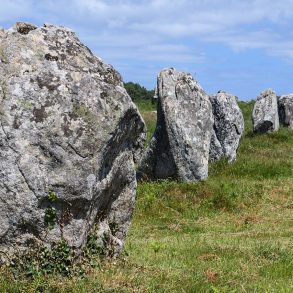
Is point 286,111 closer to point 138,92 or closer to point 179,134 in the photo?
point 179,134

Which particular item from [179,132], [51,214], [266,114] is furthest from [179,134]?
[266,114]

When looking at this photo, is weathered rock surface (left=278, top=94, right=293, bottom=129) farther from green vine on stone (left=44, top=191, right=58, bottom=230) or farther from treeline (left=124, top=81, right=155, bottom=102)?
green vine on stone (left=44, top=191, right=58, bottom=230)

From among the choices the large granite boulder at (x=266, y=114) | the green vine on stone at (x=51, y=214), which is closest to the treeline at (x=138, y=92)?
the large granite boulder at (x=266, y=114)

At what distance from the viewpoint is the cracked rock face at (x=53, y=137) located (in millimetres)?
7527

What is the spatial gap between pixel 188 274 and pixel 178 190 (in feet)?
27.6

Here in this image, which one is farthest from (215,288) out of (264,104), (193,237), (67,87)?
(264,104)

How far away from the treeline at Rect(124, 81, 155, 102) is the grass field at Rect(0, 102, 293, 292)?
38.3 m

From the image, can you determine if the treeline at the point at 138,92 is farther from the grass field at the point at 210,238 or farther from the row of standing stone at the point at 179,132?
the row of standing stone at the point at 179,132

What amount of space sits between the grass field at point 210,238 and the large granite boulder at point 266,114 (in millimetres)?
6880

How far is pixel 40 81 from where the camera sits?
7.87 meters

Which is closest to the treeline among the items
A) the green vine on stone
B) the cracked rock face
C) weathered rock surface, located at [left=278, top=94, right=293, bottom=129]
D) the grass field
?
weathered rock surface, located at [left=278, top=94, right=293, bottom=129]

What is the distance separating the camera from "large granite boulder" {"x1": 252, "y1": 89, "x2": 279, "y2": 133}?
31156 mm

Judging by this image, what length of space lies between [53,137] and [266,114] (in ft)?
81.0

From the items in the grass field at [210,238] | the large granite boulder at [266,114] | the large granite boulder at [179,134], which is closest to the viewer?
the grass field at [210,238]
